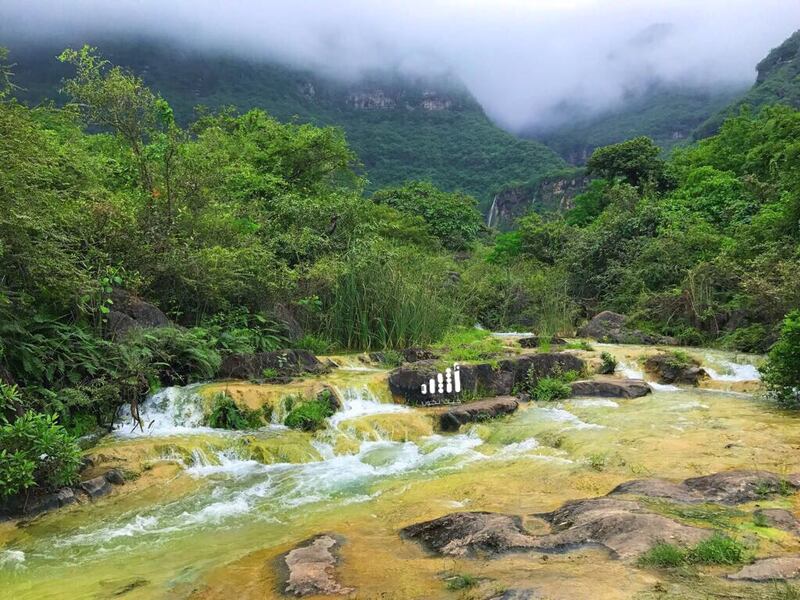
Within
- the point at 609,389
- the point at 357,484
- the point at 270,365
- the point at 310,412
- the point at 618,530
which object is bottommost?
the point at 357,484

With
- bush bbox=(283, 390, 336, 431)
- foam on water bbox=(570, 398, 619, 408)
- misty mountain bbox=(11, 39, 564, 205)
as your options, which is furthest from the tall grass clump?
misty mountain bbox=(11, 39, 564, 205)

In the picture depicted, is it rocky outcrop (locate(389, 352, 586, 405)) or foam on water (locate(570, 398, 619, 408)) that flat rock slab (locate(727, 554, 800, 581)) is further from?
rocky outcrop (locate(389, 352, 586, 405))

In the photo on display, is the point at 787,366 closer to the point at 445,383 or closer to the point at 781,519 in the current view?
the point at 445,383

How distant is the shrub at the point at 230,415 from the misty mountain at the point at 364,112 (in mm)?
50103

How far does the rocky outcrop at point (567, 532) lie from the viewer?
3535 mm

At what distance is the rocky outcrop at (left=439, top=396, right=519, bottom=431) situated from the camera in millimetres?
8367

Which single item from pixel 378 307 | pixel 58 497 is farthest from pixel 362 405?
pixel 58 497

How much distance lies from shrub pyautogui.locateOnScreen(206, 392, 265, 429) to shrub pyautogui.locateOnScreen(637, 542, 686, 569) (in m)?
5.94

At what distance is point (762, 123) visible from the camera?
28078 millimetres

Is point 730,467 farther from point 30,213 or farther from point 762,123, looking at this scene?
point 762,123

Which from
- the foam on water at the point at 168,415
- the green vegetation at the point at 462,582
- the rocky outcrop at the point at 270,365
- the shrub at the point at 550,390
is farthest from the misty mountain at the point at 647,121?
the green vegetation at the point at 462,582

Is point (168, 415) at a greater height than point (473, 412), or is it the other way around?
point (168, 415)

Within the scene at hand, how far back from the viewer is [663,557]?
3178 millimetres

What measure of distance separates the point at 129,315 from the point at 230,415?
2833 mm
